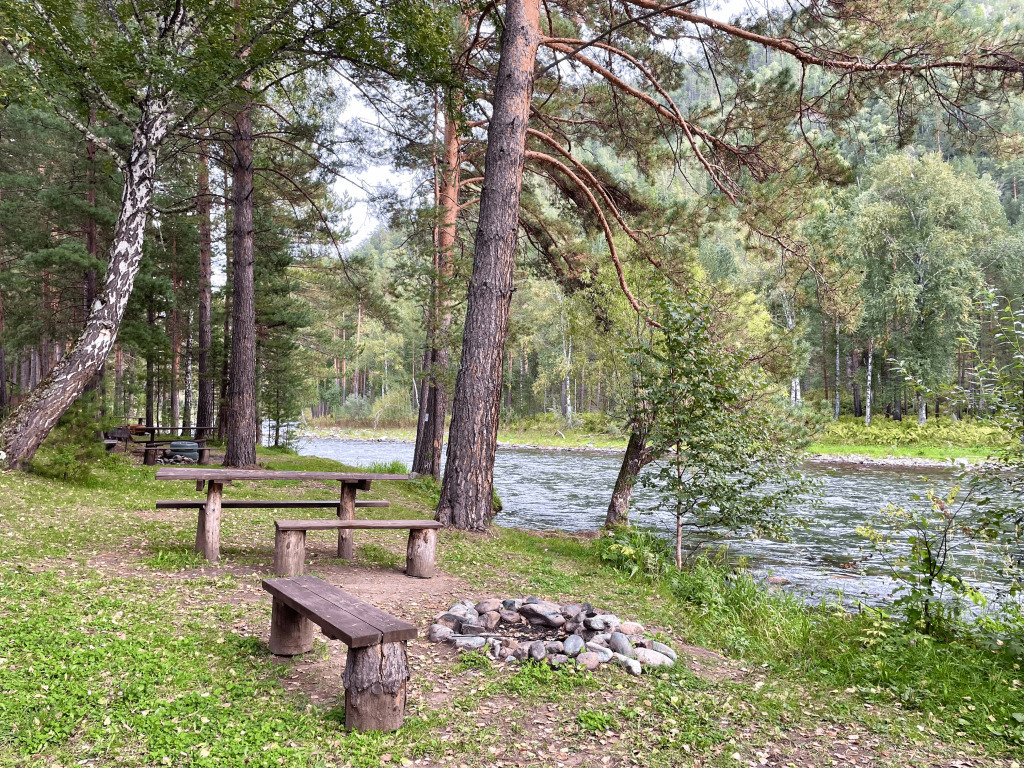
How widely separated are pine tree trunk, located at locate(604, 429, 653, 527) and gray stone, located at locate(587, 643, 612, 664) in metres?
4.76

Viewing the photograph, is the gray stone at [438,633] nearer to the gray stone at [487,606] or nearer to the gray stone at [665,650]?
the gray stone at [487,606]

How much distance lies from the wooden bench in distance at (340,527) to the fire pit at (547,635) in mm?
988

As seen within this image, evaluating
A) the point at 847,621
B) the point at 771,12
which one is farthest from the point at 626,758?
the point at 771,12

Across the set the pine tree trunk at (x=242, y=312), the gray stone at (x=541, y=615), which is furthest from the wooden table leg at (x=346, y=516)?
the pine tree trunk at (x=242, y=312)

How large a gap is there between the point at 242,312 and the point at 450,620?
A: 10.5 m

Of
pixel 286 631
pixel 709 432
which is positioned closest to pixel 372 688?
pixel 286 631

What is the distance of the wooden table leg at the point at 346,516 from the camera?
249 inches

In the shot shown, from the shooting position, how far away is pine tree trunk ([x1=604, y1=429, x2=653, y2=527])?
9.44 m

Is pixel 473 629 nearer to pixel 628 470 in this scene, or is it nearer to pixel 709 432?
pixel 709 432

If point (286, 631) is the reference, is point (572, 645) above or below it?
below

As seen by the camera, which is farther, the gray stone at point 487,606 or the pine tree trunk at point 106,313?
the pine tree trunk at point 106,313

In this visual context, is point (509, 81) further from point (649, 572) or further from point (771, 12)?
point (649, 572)

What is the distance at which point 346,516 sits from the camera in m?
6.61

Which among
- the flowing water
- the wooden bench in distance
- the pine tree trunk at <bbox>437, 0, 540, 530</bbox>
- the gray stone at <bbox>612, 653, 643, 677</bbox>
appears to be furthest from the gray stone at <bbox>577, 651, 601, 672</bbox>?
the pine tree trunk at <bbox>437, 0, 540, 530</bbox>
